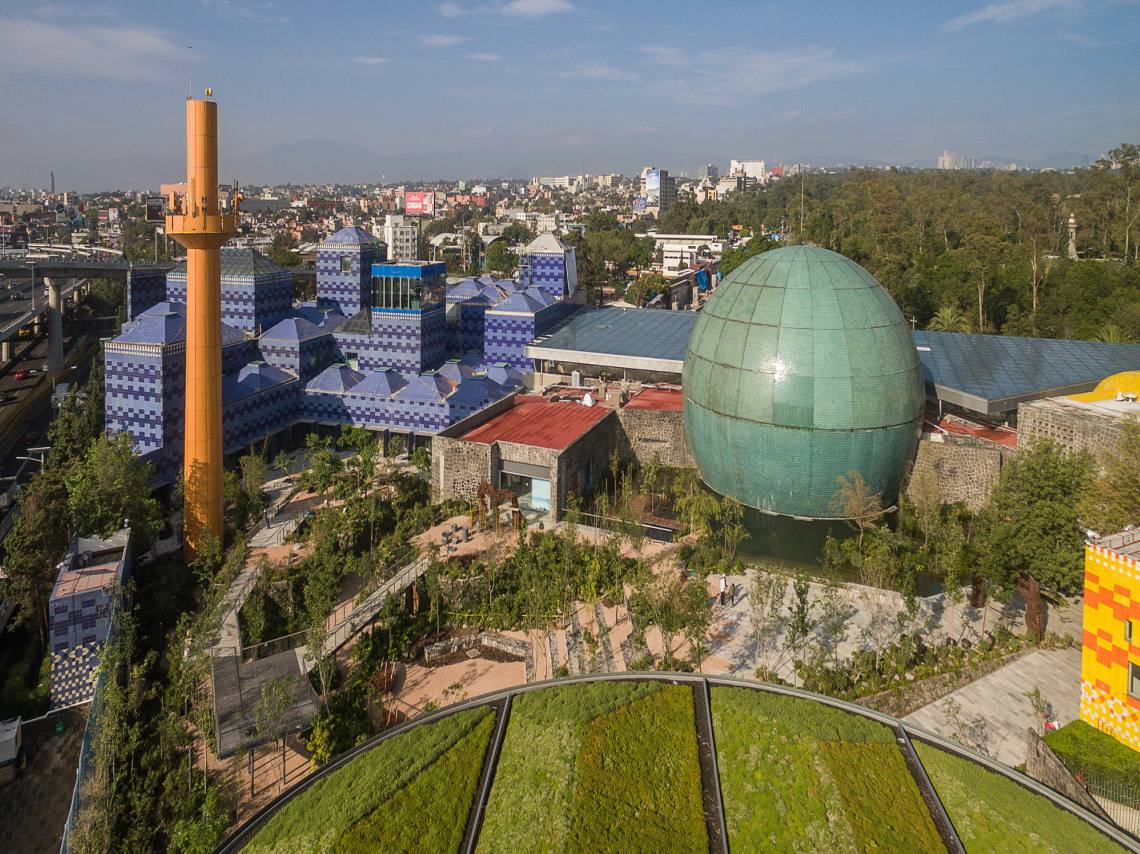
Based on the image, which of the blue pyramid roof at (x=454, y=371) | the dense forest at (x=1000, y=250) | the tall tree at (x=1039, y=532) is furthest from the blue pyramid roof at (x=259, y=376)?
the tall tree at (x=1039, y=532)

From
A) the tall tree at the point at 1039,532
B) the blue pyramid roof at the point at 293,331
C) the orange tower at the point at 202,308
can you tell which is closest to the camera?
the tall tree at the point at 1039,532

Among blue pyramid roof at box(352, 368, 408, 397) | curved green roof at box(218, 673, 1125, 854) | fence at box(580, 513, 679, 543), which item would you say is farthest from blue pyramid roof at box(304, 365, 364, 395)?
curved green roof at box(218, 673, 1125, 854)

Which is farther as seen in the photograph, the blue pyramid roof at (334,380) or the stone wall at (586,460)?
the blue pyramid roof at (334,380)

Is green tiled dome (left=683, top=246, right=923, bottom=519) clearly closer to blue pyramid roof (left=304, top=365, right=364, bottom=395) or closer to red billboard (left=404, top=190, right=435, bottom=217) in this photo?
blue pyramid roof (left=304, top=365, right=364, bottom=395)

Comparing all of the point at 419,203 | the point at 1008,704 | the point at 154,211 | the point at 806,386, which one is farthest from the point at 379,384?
the point at 419,203

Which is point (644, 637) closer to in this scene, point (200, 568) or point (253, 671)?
point (253, 671)

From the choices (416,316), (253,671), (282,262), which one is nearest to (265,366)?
(416,316)

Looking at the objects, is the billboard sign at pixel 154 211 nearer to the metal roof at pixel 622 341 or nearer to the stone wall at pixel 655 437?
the metal roof at pixel 622 341
